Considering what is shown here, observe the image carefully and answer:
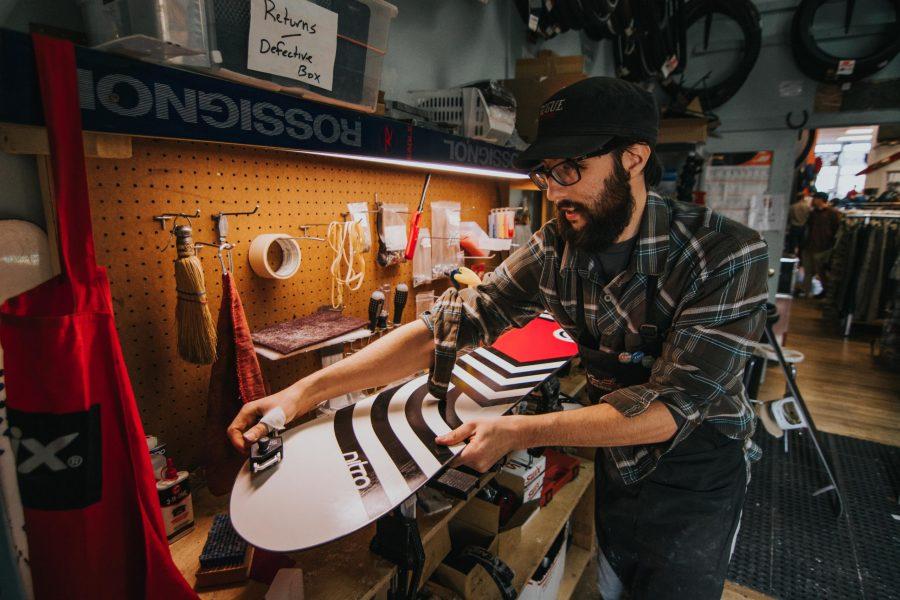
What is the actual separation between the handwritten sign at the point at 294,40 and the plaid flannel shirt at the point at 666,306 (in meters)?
0.69

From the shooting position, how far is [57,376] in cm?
69

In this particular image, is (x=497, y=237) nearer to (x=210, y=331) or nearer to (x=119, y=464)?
(x=210, y=331)

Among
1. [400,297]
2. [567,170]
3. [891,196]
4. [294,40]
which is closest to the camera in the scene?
[294,40]

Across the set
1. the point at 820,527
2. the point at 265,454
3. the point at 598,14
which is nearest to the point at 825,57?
the point at 598,14

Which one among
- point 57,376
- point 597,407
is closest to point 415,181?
point 597,407

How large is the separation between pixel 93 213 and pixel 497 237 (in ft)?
5.80

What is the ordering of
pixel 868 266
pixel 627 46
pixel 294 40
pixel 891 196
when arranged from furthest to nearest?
pixel 891 196
pixel 868 266
pixel 627 46
pixel 294 40

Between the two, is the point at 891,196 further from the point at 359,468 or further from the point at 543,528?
the point at 359,468

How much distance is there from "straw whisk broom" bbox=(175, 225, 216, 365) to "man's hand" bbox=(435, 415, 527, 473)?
1.95ft

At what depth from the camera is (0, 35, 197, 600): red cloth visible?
671mm

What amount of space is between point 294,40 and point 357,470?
92cm

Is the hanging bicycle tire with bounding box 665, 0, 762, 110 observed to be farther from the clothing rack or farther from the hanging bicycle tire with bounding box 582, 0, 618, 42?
the clothing rack

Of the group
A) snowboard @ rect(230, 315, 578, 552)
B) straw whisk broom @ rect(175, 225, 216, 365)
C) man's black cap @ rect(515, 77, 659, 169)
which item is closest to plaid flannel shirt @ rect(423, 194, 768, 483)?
snowboard @ rect(230, 315, 578, 552)

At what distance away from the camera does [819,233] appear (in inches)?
303
